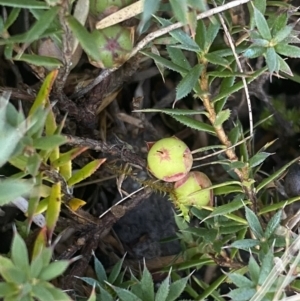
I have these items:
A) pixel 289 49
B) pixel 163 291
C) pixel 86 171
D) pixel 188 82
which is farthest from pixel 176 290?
pixel 289 49

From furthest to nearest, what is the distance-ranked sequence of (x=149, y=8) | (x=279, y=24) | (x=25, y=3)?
(x=279, y=24) < (x=25, y=3) < (x=149, y=8)

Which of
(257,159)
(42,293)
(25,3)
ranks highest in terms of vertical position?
(25,3)

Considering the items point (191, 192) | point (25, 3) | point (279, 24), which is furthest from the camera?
point (191, 192)

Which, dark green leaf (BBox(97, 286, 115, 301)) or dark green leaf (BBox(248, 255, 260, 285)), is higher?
dark green leaf (BBox(97, 286, 115, 301))

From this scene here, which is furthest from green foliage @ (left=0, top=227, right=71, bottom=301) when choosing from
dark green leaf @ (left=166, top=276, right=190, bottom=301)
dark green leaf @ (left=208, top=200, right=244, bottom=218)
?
dark green leaf @ (left=208, top=200, right=244, bottom=218)

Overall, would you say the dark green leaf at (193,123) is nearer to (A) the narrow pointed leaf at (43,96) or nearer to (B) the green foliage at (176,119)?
(B) the green foliage at (176,119)

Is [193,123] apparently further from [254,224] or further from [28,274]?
[28,274]

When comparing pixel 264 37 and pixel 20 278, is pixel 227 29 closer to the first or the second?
pixel 264 37

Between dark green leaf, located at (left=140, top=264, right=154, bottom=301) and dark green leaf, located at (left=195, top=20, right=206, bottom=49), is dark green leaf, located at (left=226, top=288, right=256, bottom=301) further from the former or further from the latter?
dark green leaf, located at (left=195, top=20, right=206, bottom=49)
